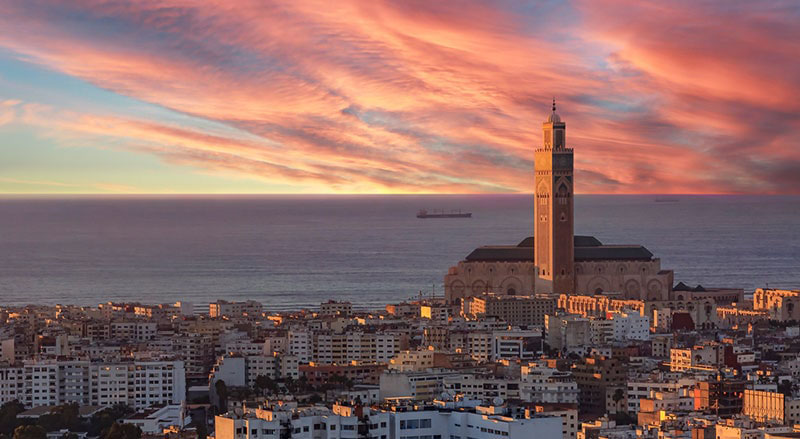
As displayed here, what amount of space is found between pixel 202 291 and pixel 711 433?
54657 millimetres

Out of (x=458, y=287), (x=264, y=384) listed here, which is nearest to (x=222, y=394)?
(x=264, y=384)

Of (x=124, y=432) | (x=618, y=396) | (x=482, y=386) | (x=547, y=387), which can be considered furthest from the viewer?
(x=482, y=386)

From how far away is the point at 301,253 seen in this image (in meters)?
117

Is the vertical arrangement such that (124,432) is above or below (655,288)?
below

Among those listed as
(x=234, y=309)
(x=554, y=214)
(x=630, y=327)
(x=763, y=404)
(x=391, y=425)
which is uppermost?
(x=554, y=214)

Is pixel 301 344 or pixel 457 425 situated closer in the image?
pixel 457 425

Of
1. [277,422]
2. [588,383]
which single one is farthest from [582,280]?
[277,422]

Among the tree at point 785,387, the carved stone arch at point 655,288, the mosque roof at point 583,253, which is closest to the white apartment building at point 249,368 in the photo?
the tree at point 785,387

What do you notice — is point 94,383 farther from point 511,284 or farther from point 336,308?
point 511,284

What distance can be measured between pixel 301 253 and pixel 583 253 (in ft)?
167

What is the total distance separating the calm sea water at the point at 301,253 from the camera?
85375 mm

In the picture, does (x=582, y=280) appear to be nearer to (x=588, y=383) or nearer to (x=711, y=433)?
(x=588, y=383)

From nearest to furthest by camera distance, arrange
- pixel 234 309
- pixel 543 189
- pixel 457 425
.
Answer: pixel 457 425, pixel 234 309, pixel 543 189

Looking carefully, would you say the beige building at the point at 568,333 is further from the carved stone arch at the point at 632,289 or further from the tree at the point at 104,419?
the tree at the point at 104,419
